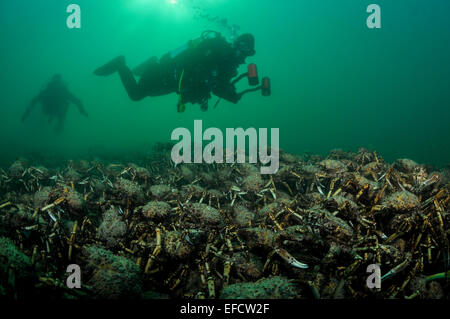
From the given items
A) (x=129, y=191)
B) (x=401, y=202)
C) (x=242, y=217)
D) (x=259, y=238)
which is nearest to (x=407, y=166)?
(x=401, y=202)

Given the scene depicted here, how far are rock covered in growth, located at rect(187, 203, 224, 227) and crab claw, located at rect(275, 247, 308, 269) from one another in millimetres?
936

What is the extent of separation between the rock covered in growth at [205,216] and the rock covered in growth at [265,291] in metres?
1.15

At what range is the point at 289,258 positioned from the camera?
221 cm

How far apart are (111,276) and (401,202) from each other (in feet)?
11.0

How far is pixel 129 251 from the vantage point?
2.64 meters

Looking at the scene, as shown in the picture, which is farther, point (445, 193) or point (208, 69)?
point (208, 69)

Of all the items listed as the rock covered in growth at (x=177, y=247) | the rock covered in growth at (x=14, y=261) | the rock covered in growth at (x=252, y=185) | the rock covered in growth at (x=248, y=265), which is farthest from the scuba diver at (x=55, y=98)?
the rock covered in growth at (x=248, y=265)

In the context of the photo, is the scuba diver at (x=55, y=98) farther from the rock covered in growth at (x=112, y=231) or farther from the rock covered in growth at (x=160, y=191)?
the rock covered in growth at (x=112, y=231)

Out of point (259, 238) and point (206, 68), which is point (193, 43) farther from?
point (259, 238)

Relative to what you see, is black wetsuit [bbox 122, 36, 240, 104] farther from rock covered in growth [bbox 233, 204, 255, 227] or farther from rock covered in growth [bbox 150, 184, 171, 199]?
rock covered in growth [bbox 233, 204, 255, 227]

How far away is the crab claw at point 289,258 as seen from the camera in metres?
2.18
